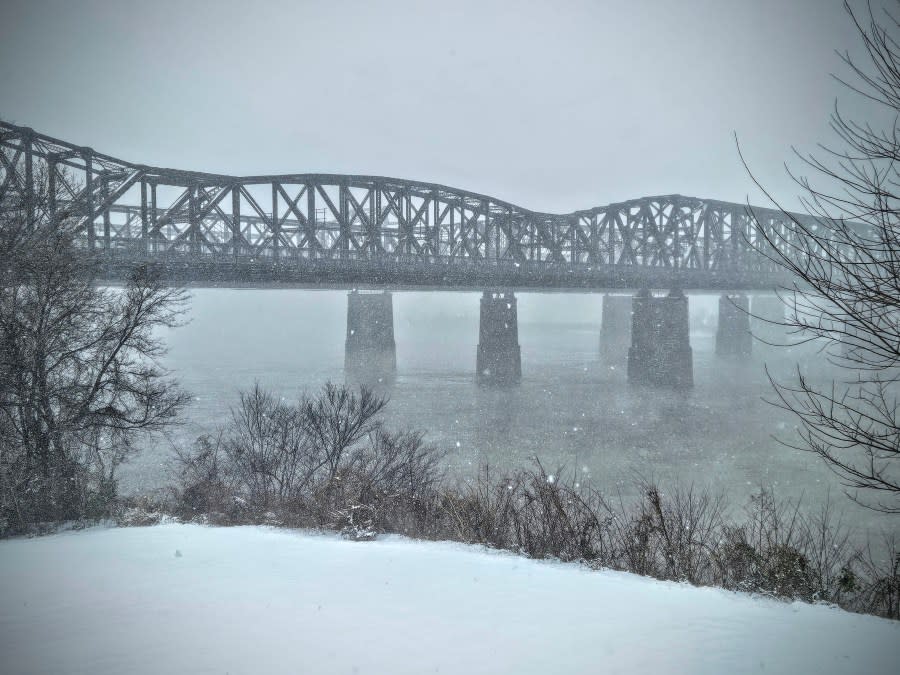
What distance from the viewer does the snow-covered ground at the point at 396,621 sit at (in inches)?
256

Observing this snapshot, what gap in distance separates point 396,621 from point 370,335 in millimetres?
62360

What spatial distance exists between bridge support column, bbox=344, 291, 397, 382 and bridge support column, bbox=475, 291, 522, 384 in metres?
13.3

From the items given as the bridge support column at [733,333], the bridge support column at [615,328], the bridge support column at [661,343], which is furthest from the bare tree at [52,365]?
the bridge support column at [733,333]

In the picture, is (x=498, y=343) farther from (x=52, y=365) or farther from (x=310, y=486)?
(x=52, y=365)

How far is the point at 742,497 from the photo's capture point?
955 inches

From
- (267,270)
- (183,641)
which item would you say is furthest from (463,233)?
(183,641)

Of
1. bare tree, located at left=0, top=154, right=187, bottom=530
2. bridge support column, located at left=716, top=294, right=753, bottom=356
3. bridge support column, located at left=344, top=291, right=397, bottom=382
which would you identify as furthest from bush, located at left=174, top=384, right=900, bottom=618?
bridge support column, located at left=716, top=294, right=753, bottom=356

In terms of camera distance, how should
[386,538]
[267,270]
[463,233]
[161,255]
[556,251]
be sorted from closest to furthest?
[386,538], [161,255], [267,270], [463,233], [556,251]

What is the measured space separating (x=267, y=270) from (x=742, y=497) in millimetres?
39689

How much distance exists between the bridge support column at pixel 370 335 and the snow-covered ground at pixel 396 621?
56024 millimetres

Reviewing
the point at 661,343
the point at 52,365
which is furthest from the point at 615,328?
the point at 52,365

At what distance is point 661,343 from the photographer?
202 feet

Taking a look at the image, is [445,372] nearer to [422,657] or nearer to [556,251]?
[556,251]

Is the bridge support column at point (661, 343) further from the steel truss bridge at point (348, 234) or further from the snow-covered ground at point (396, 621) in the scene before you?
the snow-covered ground at point (396, 621)
